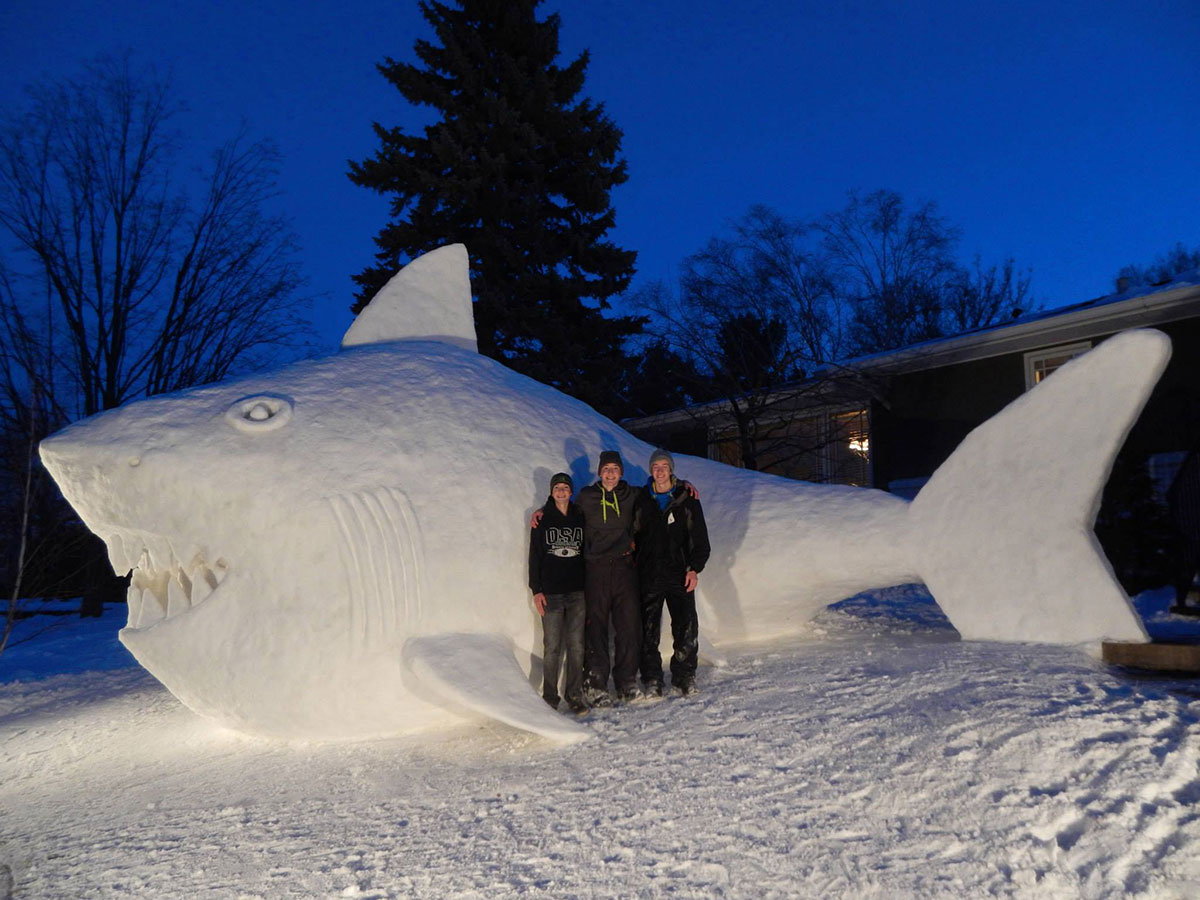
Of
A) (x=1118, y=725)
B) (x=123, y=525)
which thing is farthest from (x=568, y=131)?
Answer: (x=1118, y=725)

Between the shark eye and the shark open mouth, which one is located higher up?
the shark eye

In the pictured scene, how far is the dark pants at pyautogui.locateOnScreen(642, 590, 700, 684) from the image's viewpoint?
5043mm

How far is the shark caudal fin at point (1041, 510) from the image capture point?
4.95 meters

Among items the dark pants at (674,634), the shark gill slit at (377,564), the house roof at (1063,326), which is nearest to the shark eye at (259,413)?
the shark gill slit at (377,564)

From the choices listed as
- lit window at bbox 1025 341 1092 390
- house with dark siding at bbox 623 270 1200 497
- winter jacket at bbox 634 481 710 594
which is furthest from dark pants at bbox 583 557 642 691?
lit window at bbox 1025 341 1092 390

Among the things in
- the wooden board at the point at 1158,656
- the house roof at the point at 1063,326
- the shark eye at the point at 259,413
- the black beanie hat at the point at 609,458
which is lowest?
the wooden board at the point at 1158,656

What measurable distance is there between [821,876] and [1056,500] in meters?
3.22

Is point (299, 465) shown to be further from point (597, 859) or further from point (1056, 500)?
point (1056, 500)

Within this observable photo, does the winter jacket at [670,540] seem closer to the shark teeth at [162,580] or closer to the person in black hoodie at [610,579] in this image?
the person in black hoodie at [610,579]

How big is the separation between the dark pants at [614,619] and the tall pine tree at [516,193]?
11792 mm

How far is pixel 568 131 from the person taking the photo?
17.7m

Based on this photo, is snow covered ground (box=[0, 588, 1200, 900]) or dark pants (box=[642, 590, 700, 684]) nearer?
snow covered ground (box=[0, 588, 1200, 900])

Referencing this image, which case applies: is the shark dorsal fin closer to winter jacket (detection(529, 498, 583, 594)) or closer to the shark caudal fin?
winter jacket (detection(529, 498, 583, 594))

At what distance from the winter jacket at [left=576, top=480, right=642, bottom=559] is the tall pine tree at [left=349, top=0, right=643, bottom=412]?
1175 centimetres
